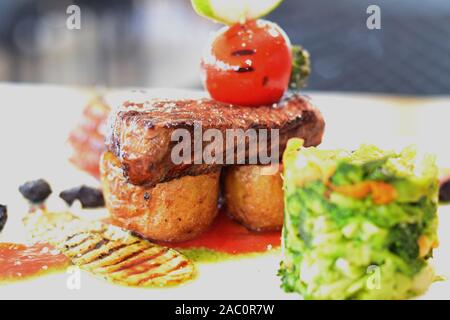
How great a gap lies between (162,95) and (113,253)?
94cm

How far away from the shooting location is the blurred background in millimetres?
8094

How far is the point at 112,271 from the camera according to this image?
323 cm

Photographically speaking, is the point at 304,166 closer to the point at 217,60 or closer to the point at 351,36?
the point at 217,60

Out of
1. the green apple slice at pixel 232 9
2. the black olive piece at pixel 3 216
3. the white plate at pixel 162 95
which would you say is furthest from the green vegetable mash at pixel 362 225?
the black olive piece at pixel 3 216

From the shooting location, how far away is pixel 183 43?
9242 mm

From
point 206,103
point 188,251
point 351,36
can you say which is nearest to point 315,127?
point 206,103

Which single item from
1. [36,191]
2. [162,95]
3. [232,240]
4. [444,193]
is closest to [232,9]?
[162,95]

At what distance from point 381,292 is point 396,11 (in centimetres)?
593

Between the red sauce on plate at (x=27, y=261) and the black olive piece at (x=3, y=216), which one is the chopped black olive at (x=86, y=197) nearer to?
the black olive piece at (x=3, y=216)

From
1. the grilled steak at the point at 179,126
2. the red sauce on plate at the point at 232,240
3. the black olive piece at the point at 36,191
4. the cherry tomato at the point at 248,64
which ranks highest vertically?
the cherry tomato at the point at 248,64

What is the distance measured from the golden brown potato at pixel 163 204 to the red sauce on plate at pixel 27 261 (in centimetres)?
42

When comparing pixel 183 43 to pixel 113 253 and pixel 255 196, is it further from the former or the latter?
pixel 113 253

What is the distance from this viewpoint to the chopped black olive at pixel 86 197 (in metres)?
4.16
